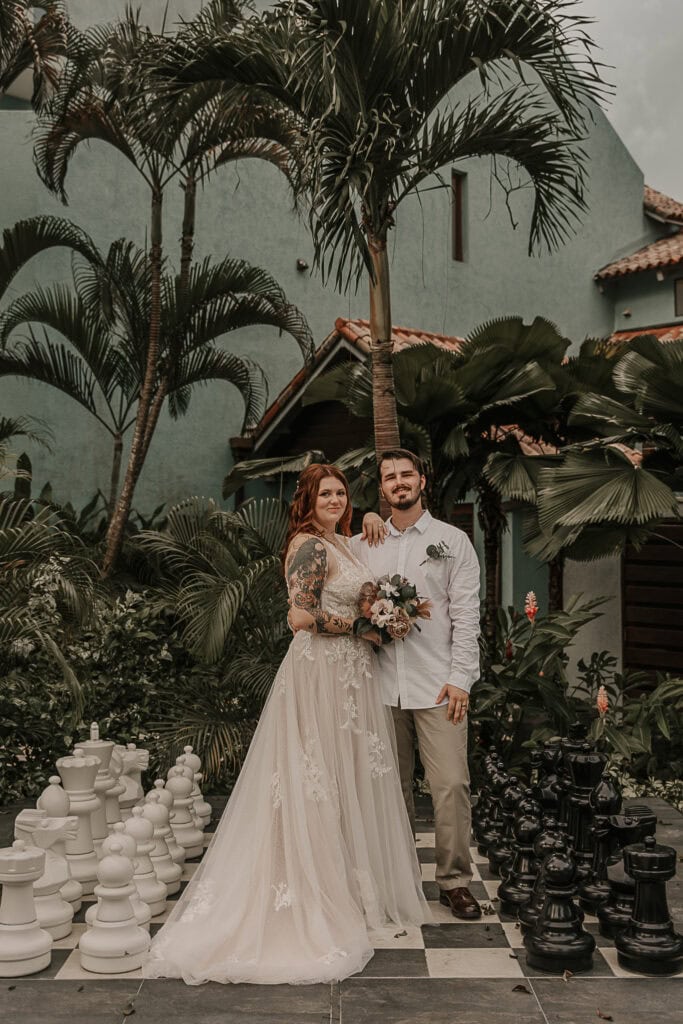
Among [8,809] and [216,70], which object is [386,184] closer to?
[216,70]

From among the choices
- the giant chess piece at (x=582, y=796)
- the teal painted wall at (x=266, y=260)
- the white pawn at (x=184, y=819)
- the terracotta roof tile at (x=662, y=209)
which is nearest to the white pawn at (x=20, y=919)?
the white pawn at (x=184, y=819)

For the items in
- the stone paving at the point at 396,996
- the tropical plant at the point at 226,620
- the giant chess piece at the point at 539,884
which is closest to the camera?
the stone paving at the point at 396,996

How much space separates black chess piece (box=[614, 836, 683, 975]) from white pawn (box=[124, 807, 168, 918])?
6.39 ft

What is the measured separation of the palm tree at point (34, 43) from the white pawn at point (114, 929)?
21.9ft

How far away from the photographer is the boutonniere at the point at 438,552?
16.2ft

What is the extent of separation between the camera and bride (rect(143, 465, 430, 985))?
4.27 metres

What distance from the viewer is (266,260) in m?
13.7

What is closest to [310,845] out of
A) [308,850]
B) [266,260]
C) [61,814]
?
[308,850]

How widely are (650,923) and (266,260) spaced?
35.6ft

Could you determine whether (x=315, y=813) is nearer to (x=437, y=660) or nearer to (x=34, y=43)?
(x=437, y=660)

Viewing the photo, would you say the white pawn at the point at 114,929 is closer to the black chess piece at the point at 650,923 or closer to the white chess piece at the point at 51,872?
the white chess piece at the point at 51,872

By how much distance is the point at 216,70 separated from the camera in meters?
7.21

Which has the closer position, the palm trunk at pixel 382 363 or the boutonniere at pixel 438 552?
the boutonniere at pixel 438 552

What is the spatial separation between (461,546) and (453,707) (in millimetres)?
734
